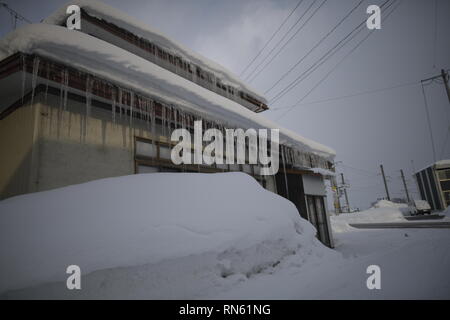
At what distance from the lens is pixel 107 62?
3025 mm

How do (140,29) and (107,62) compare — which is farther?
(140,29)

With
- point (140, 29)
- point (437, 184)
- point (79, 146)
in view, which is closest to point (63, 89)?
point (79, 146)

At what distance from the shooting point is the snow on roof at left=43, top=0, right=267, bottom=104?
16.4ft

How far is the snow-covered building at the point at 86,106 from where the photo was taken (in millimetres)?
2805

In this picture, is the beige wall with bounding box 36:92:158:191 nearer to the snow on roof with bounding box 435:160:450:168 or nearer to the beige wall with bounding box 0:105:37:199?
the beige wall with bounding box 0:105:37:199

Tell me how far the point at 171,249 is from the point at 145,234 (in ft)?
1.02

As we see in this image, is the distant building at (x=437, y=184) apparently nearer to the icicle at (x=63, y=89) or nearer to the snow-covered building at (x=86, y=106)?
the snow-covered building at (x=86, y=106)

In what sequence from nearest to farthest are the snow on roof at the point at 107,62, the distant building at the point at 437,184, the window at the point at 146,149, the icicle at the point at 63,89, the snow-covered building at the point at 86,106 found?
the snow on roof at the point at 107,62
the snow-covered building at the point at 86,106
the icicle at the point at 63,89
the window at the point at 146,149
the distant building at the point at 437,184

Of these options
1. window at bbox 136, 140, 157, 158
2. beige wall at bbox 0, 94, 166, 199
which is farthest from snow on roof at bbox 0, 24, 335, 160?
window at bbox 136, 140, 157, 158

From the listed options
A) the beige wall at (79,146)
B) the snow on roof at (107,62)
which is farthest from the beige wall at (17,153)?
the snow on roof at (107,62)

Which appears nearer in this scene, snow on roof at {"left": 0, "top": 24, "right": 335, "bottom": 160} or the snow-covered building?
snow on roof at {"left": 0, "top": 24, "right": 335, "bottom": 160}

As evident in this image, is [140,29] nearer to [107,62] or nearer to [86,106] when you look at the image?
[86,106]

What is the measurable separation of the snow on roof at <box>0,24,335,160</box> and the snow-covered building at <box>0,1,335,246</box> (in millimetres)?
11
